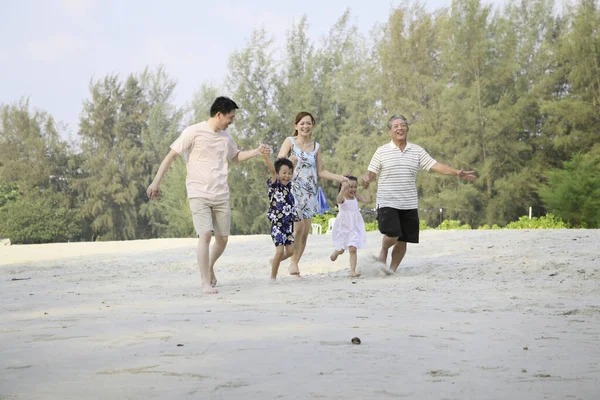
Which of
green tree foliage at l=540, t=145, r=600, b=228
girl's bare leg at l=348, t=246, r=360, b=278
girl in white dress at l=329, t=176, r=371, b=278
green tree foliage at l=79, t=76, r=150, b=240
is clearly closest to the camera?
girl's bare leg at l=348, t=246, r=360, b=278

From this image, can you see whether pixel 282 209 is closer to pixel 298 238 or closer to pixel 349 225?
pixel 298 238

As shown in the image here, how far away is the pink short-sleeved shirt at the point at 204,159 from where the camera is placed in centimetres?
823

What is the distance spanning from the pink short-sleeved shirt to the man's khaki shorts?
2.7 inches

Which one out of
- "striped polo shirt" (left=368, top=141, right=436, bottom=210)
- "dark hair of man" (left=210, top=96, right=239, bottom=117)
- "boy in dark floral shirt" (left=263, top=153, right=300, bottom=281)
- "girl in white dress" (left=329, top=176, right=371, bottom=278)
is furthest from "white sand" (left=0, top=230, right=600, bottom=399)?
"dark hair of man" (left=210, top=96, right=239, bottom=117)

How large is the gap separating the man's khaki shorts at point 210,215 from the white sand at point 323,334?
693 millimetres

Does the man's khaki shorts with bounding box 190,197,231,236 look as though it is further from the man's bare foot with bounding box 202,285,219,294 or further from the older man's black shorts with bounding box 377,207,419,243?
the older man's black shorts with bounding box 377,207,419,243

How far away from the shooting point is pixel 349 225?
393 inches

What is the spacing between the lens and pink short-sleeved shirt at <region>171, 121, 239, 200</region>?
8.23 m

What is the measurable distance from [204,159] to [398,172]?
8.15 ft

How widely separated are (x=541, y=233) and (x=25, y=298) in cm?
841

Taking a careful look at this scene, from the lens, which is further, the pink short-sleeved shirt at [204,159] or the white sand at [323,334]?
the pink short-sleeved shirt at [204,159]

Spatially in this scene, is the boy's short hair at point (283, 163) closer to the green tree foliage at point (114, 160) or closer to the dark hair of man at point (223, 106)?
the dark hair of man at point (223, 106)

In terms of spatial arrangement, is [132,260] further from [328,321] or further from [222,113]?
[328,321]

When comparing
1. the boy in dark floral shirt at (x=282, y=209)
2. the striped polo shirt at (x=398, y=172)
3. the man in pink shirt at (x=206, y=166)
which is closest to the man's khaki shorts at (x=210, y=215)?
the man in pink shirt at (x=206, y=166)
